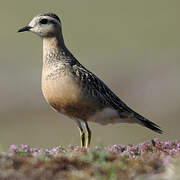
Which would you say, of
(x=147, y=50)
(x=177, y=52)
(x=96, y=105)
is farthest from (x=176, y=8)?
(x=96, y=105)

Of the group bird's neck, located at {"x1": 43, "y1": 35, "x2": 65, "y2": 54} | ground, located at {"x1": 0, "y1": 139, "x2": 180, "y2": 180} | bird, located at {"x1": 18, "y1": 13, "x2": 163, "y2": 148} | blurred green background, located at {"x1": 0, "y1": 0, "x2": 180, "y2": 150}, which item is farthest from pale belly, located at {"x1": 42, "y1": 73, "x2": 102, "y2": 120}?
ground, located at {"x1": 0, "y1": 139, "x2": 180, "y2": 180}

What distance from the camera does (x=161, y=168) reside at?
25.7ft

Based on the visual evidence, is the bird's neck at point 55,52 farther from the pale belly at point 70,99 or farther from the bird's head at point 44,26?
the pale belly at point 70,99

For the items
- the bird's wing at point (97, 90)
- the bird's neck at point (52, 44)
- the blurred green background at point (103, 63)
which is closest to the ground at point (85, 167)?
the blurred green background at point (103, 63)

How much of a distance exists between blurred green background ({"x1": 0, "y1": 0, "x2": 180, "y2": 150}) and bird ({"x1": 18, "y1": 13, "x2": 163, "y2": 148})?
746 millimetres

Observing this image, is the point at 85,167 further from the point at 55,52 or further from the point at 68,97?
the point at 55,52

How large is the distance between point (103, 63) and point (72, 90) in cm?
3071

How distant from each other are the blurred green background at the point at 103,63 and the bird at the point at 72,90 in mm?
746

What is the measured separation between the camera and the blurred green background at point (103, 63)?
1059 inches

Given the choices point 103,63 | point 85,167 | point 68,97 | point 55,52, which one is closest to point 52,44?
point 55,52

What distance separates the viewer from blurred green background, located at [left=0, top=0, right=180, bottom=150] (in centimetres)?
2691

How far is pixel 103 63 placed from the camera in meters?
41.8

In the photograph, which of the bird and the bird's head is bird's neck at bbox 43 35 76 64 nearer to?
the bird

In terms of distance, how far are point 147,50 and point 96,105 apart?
38.1 m
